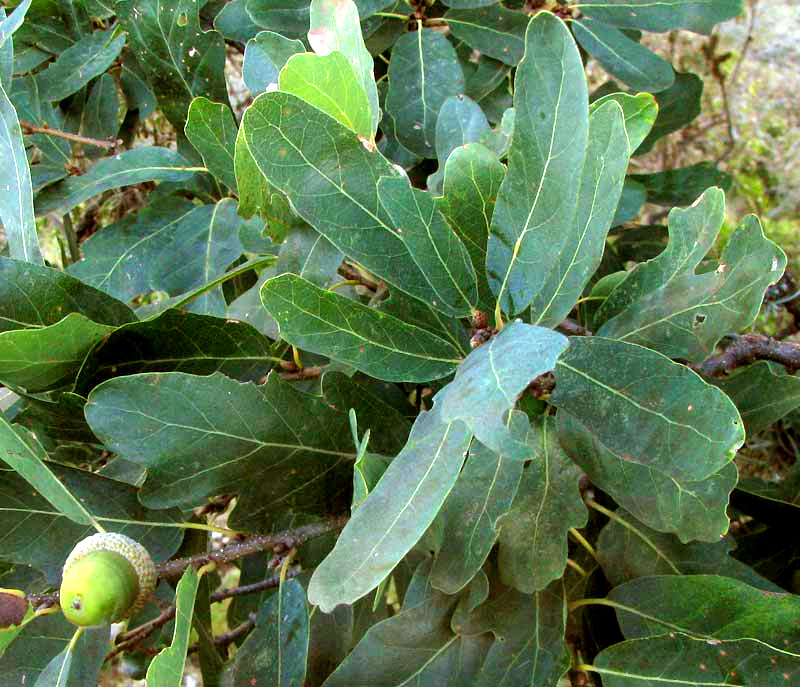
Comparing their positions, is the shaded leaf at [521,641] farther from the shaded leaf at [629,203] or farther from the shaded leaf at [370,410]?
the shaded leaf at [629,203]

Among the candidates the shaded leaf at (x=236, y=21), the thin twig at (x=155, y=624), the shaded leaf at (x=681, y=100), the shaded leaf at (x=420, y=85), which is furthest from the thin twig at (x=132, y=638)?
the shaded leaf at (x=681, y=100)

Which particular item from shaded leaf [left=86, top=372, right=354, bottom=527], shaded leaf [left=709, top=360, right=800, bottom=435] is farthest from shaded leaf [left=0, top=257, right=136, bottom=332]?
shaded leaf [left=709, top=360, right=800, bottom=435]

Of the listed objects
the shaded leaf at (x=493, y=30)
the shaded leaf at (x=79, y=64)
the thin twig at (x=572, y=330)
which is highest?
the shaded leaf at (x=493, y=30)

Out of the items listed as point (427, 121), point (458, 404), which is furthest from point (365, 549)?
point (427, 121)

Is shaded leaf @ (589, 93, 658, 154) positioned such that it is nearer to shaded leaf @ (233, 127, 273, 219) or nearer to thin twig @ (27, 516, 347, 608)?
shaded leaf @ (233, 127, 273, 219)

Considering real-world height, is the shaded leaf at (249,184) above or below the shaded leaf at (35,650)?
above

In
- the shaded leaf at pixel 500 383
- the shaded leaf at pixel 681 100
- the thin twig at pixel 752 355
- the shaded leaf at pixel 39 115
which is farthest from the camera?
the shaded leaf at pixel 681 100
